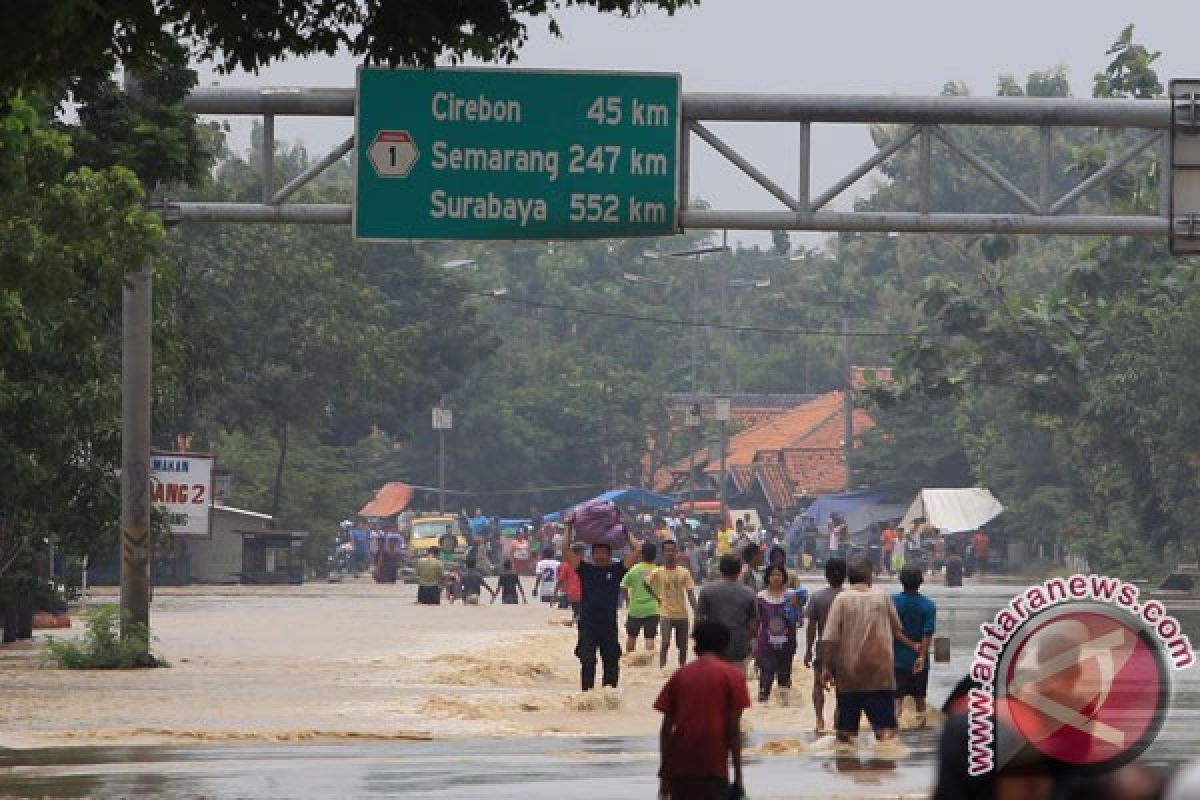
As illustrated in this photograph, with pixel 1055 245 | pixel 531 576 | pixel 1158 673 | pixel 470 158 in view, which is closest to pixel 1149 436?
pixel 531 576

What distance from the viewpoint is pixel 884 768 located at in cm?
1872

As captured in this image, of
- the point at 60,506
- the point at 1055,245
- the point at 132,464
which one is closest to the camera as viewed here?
the point at 132,464

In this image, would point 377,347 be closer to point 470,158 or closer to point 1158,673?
point 470,158

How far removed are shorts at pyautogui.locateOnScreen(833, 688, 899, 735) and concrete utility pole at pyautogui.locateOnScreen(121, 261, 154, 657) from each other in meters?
12.2

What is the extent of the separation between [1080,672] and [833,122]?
1887cm

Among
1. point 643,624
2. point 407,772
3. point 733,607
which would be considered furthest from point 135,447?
point 407,772

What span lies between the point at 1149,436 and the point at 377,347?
22112 millimetres

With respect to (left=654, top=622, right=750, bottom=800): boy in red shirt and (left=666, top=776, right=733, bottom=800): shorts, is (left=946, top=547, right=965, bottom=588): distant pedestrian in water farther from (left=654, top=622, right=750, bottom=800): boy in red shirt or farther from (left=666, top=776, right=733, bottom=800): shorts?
(left=666, top=776, right=733, bottom=800): shorts

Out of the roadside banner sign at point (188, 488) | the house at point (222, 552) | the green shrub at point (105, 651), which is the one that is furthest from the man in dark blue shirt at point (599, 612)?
the house at point (222, 552)

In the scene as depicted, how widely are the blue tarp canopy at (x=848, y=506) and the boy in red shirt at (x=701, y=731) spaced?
81722 millimetres

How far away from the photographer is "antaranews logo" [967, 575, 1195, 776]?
20.5 ft

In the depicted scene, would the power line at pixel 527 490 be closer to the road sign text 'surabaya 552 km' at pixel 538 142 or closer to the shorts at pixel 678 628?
the shorts at pixel 678 628

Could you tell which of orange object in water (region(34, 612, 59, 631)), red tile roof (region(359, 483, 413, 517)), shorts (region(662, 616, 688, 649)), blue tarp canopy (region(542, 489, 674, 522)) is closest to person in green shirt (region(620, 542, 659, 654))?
shorts (region(662, 616, 688, 649))

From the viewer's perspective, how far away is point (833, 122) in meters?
24.9
